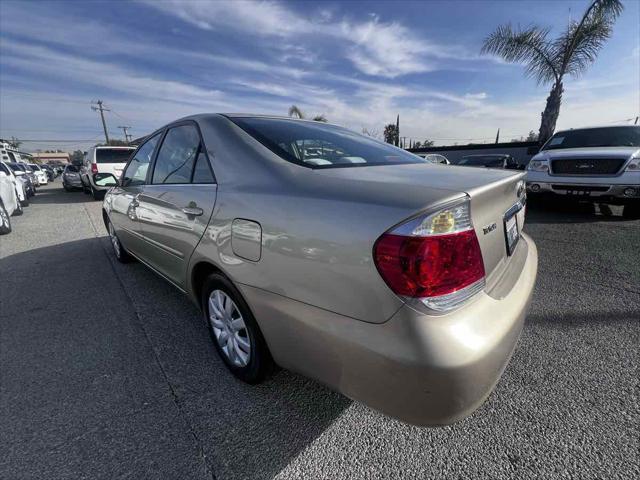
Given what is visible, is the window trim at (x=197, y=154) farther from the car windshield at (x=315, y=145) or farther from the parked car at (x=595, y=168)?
the parked car at (x=595, y=168)

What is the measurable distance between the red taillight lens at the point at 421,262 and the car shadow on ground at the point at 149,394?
1029mm

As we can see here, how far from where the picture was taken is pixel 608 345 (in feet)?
7.50

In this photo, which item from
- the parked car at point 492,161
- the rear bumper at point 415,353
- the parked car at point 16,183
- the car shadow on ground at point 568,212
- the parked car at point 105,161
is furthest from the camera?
the parked car at point 105,161

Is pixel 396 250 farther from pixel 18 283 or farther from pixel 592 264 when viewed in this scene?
pixel 18 283

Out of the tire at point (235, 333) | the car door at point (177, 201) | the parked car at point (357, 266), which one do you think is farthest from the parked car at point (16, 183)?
the parked car at point (357, 266)

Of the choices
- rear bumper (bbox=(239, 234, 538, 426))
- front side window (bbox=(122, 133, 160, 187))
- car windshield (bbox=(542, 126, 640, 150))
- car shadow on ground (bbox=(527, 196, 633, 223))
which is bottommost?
car shadow on ground (bbox=(527, 196, 633, 223))

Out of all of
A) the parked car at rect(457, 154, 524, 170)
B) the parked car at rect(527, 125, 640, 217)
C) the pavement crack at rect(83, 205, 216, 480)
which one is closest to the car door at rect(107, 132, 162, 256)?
the pavement crack at rect(83, 205, 216, 480)

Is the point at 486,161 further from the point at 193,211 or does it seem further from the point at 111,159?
the point at 111,159

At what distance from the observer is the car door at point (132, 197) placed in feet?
10.1

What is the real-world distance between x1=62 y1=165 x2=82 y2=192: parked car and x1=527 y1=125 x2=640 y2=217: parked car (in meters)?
17.7

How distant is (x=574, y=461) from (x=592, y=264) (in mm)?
3090

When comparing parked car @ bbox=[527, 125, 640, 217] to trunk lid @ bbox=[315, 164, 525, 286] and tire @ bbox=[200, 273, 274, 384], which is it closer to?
trunk lid @ bbox=[315, 164, 525, 286]

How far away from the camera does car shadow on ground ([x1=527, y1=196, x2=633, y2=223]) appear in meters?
5.84

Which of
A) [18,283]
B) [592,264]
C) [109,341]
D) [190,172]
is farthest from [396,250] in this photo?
[18,283]
